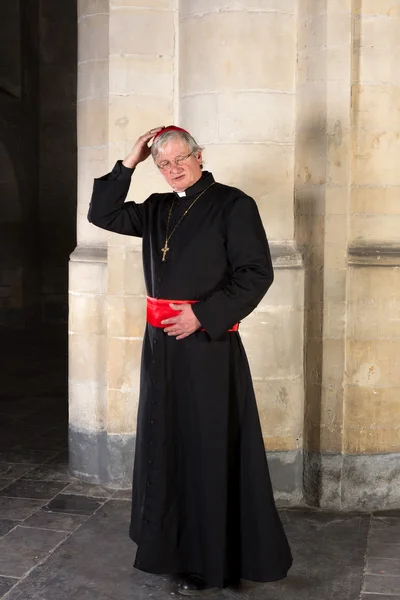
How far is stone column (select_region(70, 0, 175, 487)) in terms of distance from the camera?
519 centimetres

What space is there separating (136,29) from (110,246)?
1.22 metres

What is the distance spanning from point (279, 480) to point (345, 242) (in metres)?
1.36

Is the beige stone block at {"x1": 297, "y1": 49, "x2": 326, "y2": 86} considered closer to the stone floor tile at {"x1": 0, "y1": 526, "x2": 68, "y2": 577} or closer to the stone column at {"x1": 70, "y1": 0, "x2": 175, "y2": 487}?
the stone column at {"x1": 70, "y1": 0, "x2": 175, "y2": 487}

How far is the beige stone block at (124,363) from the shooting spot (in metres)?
5.30

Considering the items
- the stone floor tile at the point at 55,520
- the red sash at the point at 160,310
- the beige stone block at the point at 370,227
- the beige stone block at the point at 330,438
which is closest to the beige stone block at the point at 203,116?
the beige stone block at the point at 370,227

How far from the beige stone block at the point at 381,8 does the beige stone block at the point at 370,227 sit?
1073 mm

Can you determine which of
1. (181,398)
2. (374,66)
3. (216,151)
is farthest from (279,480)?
(374,66)

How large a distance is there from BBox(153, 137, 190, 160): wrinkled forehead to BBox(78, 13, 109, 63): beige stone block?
1900 mm

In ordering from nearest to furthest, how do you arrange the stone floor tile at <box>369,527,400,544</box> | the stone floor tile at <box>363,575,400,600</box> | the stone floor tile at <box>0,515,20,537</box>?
1. the stone floor tile at <box>363,575,400,600</box>
2. the stone floor tile at <box>369,527,400,544</box>
3. the stone floor tile at <box>0,515,20,537</box>

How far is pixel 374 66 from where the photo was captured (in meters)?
4.89

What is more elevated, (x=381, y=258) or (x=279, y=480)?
(x=381, y=258)

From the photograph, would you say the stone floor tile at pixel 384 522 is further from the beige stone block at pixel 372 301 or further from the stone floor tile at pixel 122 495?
the stone floor tile at pixel 122 495

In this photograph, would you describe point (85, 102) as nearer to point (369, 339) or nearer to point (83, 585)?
point (369, 339)

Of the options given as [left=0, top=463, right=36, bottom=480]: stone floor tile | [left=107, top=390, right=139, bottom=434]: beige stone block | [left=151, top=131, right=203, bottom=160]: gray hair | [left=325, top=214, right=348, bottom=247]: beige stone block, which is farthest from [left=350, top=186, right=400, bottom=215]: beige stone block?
[left=0, top=463, right=36, bottom=480]: stone floor tile
